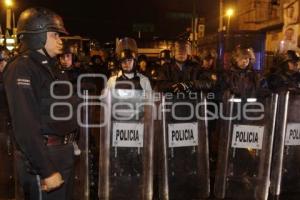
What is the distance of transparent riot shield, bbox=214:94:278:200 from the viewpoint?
5480mm

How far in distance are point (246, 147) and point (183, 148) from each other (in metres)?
0.85

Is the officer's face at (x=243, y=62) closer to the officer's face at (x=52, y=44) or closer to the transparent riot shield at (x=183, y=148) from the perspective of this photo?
the transparent riot shield at (x=183, y=148)

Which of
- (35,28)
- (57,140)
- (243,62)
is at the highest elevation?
(35,28)

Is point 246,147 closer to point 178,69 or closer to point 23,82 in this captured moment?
point 178,69

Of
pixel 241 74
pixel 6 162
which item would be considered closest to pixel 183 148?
pixel 241 74

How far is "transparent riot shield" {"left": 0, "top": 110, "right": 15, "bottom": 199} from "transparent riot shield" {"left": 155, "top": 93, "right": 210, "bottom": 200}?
2.02 metres

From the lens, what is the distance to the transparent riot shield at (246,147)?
5480 millimetres

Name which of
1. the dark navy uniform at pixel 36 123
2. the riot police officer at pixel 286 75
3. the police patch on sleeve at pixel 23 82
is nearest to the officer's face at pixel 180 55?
the riot police officer at pixel 286 75

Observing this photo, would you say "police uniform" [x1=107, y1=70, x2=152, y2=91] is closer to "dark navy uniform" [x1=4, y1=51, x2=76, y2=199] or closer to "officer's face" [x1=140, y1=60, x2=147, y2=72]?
"dark navy uniform" [x1=4, y1=51, x2=76, y2=199]

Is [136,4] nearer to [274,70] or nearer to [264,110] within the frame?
[274,70]

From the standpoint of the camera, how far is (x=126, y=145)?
17.5ft

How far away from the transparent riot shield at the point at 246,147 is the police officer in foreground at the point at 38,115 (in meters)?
2.78

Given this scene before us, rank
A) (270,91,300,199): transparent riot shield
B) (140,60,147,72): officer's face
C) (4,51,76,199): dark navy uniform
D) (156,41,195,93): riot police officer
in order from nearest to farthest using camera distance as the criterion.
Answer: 1. (4,51,76,199): dark navy uniform
2. (270,91,300,199): transparent riot shield
3. (156,41,195,93): riot police officer
4. (140,60,147,72): officer's face

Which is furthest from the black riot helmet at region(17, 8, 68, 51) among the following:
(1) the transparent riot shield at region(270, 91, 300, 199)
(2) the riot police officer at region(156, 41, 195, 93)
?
(2) the riot police officer at region(156, 41, 195, 93)
